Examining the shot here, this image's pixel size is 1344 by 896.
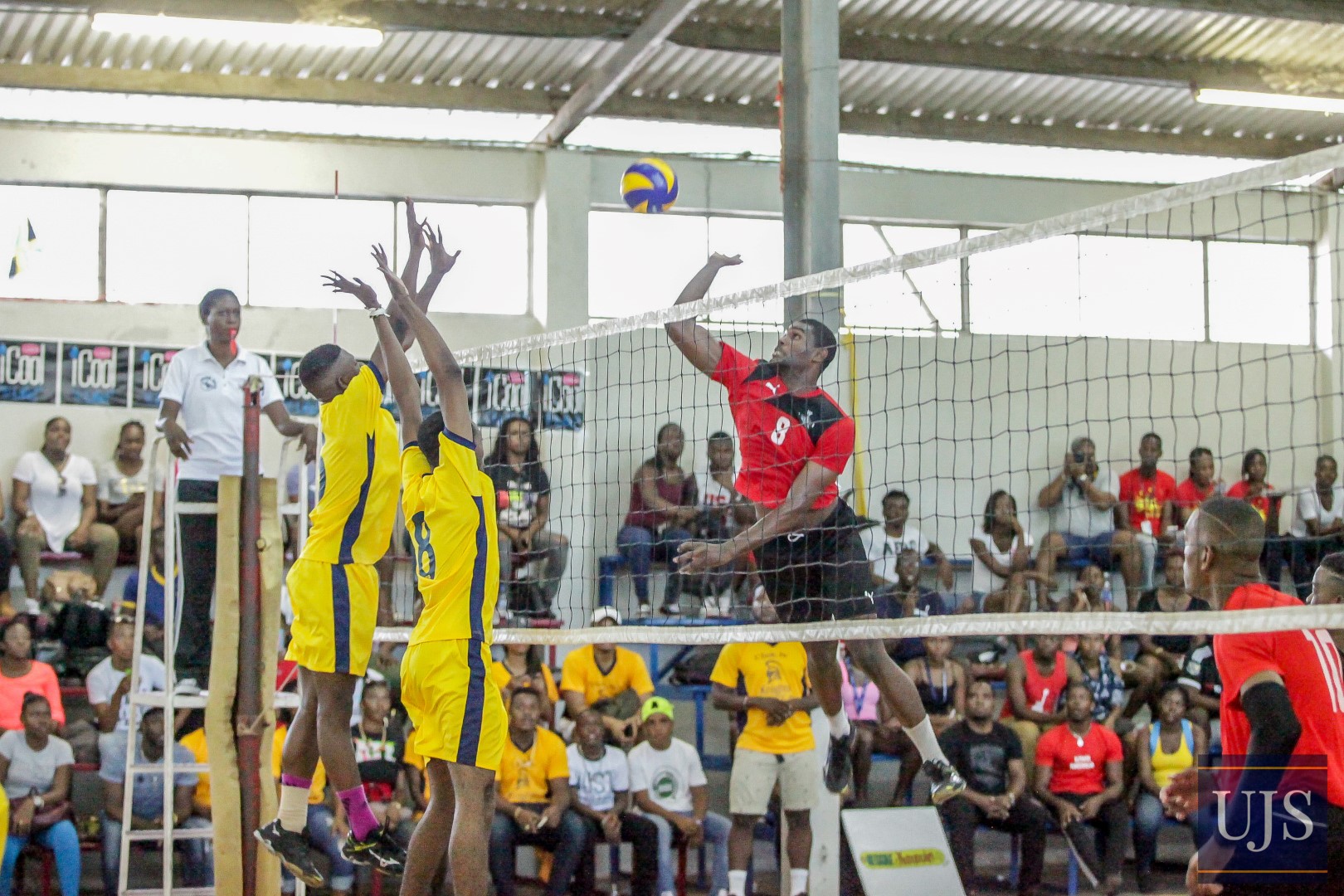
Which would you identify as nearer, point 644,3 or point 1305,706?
point 1305,706

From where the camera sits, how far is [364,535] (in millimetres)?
6617

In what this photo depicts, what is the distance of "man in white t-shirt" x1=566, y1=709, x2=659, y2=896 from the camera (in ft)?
34.0

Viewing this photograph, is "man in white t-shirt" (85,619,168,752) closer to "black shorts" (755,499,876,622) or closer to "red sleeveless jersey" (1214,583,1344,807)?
"black shorts" (755,499,876,622)

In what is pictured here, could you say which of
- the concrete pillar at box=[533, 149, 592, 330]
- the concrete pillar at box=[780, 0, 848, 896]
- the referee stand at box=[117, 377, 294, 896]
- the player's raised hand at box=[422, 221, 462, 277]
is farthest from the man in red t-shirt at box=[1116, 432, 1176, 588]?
the player's raised hand at box=[422, 221, 462, 277]

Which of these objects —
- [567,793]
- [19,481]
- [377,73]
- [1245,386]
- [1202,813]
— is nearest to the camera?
[1202,813]

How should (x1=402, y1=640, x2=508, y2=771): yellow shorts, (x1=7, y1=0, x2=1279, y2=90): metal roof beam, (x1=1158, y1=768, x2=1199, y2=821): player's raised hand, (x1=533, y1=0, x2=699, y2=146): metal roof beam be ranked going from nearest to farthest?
(x1=1158, y1=768, x2=1199, y2=821): player's raised hand < (x1=402, y1=640, x2=508, y2=771): yellow shorts < (x1=7, y1=0, x2=1279, y2=90): metal roof beam < (x1=533, y1=0, x2=699, y2=146): metal roof beam

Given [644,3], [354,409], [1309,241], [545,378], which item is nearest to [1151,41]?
[1309,241]

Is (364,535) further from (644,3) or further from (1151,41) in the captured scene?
(1151,41)

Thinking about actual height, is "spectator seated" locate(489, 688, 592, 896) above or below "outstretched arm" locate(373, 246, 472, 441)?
below

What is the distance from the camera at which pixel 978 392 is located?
53.0 feet

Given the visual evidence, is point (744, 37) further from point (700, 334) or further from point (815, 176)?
point (700, 334)

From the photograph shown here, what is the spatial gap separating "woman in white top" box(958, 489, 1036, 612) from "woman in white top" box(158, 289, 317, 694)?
19.2 ft

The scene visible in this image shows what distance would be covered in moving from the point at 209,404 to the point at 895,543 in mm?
7056

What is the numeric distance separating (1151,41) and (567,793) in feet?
31.8
